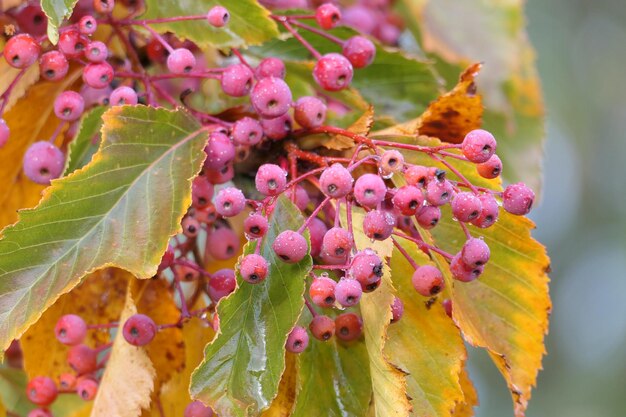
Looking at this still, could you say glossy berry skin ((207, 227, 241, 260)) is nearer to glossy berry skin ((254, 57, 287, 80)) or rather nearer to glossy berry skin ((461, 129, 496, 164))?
glossy berry skin ((254, 57, 287, 80))

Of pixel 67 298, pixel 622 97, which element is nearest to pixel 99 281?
pixel 67 298

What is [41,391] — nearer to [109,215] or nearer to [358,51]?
[109,215]

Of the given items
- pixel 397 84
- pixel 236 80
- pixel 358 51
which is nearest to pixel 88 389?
pixel 236 80

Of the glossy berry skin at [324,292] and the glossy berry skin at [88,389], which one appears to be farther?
the glossy berry skin at [88,389]

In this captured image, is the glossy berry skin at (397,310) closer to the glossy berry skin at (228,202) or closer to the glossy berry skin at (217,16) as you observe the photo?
the glossy berry skin at (228,202)

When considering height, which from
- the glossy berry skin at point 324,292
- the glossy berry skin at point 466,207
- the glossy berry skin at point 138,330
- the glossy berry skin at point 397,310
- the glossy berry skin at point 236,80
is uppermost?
the glossy berry skin at point 466,207

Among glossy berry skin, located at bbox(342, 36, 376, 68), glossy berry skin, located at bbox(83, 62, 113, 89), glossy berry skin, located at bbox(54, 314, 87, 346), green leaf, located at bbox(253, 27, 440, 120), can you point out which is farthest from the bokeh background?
glossy berry skin, located at bbox(83, 62, 113, 89)

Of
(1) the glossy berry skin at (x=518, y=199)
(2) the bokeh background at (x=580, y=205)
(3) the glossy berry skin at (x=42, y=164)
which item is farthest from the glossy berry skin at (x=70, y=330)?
(2) the bokeh background at (x=580, y=205)
